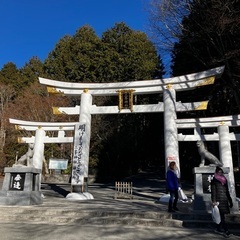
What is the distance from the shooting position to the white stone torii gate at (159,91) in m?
11.6

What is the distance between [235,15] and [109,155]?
660 inches

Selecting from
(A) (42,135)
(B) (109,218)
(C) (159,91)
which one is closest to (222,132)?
(C) (159,91)

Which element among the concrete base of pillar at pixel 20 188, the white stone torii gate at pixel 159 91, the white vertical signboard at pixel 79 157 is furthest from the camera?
the white vertical signboard at pixel 79 157

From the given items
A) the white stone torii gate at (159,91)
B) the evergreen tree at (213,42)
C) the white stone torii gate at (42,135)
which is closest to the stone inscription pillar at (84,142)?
the white stone torii gate at (159,91)

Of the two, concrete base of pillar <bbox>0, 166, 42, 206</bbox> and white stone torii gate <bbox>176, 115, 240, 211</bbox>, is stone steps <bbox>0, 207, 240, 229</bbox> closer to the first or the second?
concrete base of pillar <bbox>0, 166, 42, 206</bbox>

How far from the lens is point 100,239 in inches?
212

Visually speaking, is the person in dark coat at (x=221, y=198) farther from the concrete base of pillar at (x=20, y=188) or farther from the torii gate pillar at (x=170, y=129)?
the concrete base of pillar at (x=20, y=188)

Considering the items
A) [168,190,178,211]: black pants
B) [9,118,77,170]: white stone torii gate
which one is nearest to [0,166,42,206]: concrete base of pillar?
[9,118,77,170]: white stone torii gate

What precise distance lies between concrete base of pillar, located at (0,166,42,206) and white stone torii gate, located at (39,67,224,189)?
2.90 metres

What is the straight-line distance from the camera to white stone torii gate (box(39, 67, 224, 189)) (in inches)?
457

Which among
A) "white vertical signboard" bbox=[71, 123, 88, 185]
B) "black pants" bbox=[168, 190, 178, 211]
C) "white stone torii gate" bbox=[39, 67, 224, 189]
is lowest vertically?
"black pants" bbox=[168, 190, 178, 211]

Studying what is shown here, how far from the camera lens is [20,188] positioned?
368 inches

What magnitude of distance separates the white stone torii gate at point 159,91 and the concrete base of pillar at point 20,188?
2903mm

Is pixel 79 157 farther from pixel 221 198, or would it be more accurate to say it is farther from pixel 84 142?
pixel 221 198
